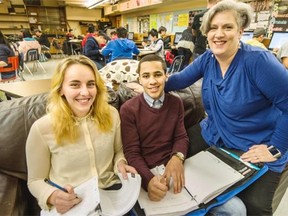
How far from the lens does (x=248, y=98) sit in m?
1.13

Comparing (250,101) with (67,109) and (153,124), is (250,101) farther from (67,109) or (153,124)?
(67,109)

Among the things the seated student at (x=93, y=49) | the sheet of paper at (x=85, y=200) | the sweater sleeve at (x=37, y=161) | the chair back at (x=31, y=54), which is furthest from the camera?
the chair back at (x=31, y=54)

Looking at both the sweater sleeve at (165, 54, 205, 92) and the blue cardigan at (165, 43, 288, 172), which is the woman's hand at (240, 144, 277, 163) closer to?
the blue cardigan at (165, 43, 288, 172)

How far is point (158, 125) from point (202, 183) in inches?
16.4

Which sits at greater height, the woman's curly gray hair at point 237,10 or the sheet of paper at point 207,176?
the woman's curly gray hair at point 237,10

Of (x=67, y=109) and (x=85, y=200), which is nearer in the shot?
(x=85, y=200)

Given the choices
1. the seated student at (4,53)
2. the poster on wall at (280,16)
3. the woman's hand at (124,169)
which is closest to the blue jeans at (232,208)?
the woman's hand at (124,169)

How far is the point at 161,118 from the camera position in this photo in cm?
131

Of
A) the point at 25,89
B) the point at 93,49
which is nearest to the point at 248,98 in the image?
the point at 25,89

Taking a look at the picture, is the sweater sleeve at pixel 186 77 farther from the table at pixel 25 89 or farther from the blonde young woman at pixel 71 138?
the table at pixel 25 89

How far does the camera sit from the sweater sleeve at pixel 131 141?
1163mm

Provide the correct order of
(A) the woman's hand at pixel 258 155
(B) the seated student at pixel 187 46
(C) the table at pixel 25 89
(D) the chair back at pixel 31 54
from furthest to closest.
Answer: (D) the chair back at pixel 31 54, (B) the seated student at pixel 187 46, (C) the table at pixel 25 89, (A) the woman's hand at pixel 258 155

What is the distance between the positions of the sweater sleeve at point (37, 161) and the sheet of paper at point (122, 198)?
251 mm

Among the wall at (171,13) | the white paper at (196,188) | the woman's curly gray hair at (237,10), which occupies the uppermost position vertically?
the wall at (171,13)
